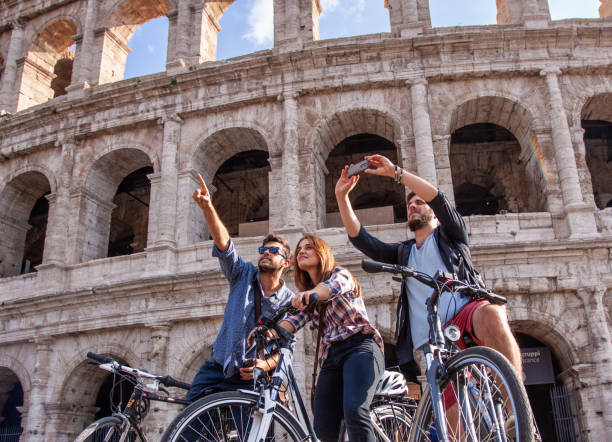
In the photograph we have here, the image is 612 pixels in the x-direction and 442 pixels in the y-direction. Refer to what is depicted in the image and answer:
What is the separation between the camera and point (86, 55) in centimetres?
1460

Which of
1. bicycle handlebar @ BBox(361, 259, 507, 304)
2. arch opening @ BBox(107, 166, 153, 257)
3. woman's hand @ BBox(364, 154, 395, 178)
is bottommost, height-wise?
bicycle handlebar @ BBox(361, 259, 507, 304)

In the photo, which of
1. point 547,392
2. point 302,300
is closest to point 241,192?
point 547,392

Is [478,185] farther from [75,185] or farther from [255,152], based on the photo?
[75,185]

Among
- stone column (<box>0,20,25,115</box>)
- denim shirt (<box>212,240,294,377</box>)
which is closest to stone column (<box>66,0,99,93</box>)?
stone column (<box>0,20,25,115</box>)

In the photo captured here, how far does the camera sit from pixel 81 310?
11852 millimetres

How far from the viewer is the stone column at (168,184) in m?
11.8

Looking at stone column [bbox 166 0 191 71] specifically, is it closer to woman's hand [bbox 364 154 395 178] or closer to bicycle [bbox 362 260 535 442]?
woman's hand [bbox 364 154 395 178]

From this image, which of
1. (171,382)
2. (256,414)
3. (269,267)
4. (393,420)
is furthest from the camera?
(171,382)

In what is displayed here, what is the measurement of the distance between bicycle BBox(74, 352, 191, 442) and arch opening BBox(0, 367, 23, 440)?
1006 centimetres

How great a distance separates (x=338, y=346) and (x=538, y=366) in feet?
28.2

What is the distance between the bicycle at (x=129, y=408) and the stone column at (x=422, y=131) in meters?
7.82

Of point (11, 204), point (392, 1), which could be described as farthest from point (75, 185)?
point (392, 1)

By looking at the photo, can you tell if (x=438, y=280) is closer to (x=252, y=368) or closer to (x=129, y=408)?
(x=252, y=368)

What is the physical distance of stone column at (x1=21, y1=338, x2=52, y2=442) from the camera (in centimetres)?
1123
